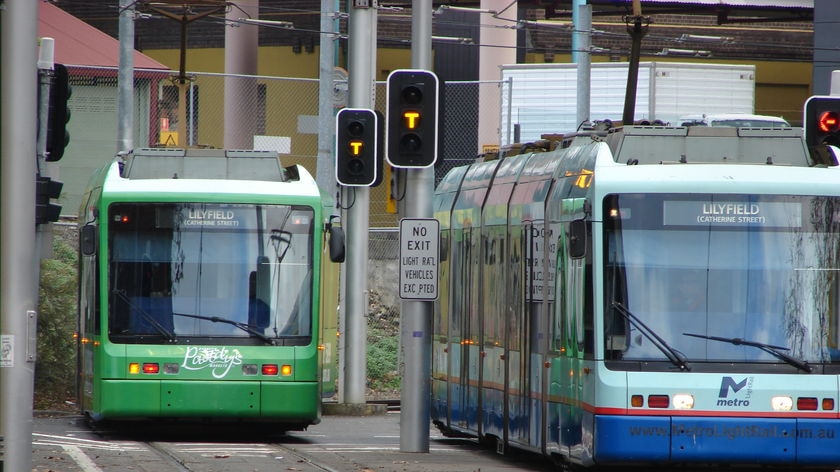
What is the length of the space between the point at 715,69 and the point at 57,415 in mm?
17908

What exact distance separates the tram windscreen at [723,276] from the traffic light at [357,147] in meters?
5.44

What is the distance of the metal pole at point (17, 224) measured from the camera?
988cm

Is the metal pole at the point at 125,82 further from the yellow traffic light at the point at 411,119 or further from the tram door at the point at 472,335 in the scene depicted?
the yellow traffic light at the point at 411,119

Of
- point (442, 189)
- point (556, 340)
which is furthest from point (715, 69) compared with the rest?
point (556, 340)

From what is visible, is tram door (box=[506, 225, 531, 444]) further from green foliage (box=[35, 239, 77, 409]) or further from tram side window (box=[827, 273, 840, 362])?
green foliage (box=[35, 239, 77, 409])

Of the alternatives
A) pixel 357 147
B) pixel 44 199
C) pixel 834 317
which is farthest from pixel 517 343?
pixel 44 199

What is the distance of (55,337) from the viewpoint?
23188 millimetres

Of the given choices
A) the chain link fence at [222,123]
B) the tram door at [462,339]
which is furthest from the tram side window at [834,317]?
the chain link fence at [222,123]

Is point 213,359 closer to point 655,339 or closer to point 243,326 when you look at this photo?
point 243,326

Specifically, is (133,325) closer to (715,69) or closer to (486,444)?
(486,444)

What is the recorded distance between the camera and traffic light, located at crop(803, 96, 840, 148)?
1620cm

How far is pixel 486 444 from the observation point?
59.3ft

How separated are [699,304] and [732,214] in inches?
29.3

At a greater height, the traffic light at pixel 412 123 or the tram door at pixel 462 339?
the traffic light at pixel 412 123
